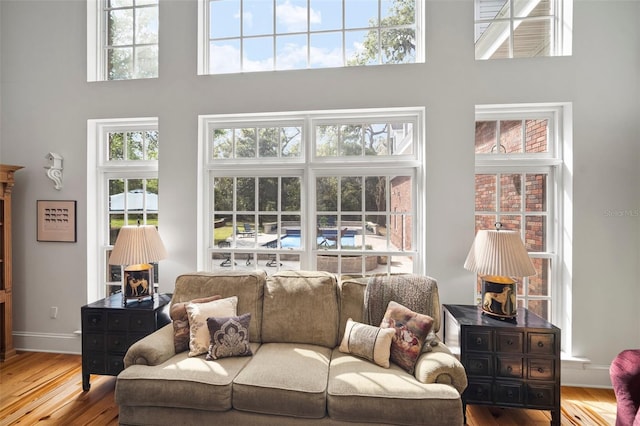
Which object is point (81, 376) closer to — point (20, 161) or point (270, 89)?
point (20, 161)

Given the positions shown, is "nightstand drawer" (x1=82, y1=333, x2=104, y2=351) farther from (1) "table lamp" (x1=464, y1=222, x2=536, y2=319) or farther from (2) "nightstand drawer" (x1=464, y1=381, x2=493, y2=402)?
(1) "table lamp" (x1=464, y1=222, x2=536, y2=319)

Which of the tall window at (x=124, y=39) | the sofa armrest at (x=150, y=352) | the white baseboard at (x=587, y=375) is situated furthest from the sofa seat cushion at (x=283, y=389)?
the tall window at (x=124, y=39)

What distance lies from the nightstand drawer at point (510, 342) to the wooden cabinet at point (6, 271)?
432 centimetres

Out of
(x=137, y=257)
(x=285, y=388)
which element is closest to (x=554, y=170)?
(x=285, y=388)

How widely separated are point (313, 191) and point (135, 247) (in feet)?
5.21

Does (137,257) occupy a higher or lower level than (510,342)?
higher

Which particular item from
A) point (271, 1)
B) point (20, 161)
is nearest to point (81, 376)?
point (20, 161)

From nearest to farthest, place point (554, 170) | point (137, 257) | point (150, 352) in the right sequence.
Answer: point (150, 352) → point (137, 257) → point (554, 170)

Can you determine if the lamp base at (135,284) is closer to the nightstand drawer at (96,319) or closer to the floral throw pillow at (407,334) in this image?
the nightstand drawer at (96,319)

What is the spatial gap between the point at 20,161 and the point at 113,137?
93 cm

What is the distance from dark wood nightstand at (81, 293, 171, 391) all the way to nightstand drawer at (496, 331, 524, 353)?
A: 8.38ft

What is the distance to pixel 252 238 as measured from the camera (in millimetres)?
2969

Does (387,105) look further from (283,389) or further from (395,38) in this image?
(283,389)

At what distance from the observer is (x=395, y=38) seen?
2.82m
